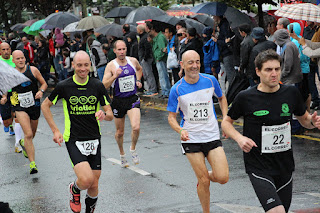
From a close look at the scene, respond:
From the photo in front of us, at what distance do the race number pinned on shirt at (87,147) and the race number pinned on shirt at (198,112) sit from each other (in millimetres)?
1187

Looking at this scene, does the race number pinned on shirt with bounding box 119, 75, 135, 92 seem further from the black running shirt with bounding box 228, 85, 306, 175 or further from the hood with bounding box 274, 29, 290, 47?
the black running shirt with bounding box 228, 85, 306, 175

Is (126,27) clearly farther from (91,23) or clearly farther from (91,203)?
(91,203)

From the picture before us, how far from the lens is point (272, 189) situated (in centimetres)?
548

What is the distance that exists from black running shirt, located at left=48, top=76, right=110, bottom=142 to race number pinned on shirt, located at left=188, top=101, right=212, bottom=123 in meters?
1.15

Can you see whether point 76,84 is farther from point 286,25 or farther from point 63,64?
point 63,64

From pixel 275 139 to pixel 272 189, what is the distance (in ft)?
1.49

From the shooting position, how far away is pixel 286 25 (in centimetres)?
1261

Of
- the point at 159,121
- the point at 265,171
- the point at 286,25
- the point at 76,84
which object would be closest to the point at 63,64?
the point at 159,121

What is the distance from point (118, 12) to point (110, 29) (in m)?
3.84

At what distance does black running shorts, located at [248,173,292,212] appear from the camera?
5.41 meters

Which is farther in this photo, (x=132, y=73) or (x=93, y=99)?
(x=132, y=73)

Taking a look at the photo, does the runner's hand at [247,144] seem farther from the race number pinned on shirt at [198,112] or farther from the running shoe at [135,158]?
the running shoe at [135,158]

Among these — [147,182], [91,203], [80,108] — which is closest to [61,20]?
[147,182]

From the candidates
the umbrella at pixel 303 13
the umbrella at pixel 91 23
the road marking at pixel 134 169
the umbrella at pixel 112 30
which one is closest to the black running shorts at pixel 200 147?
the road marking at pixel 134 169
